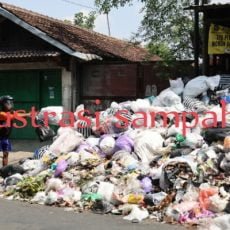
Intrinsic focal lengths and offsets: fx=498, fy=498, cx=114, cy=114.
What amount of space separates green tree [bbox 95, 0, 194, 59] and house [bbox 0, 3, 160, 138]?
1.82 feet

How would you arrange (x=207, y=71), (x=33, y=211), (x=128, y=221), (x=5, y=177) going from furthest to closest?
(x=207, y=71)
(x=5, y=177)
(x=33, y=211)
(x=128, y=221)

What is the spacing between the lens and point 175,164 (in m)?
6.83

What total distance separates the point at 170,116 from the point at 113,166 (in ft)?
6.70

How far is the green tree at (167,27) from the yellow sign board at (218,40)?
2.49 metres

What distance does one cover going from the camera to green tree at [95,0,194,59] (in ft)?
47.1

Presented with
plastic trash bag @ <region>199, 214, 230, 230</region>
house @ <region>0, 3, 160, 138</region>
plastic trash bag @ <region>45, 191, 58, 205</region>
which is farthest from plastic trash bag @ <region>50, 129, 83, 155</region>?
plastic trash bag @ <region>199, 214, 230, 230</region>

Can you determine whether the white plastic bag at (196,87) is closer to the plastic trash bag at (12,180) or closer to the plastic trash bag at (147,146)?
the plastic trash bag at (147,146)

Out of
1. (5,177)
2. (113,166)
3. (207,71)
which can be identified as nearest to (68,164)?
(113,166)

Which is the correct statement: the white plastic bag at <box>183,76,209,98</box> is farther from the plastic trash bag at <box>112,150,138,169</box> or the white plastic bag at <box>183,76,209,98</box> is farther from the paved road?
the paved road

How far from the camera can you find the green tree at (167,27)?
47.1ft

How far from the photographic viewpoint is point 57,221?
20.0 ft

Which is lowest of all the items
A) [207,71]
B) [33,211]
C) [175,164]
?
[33,211]

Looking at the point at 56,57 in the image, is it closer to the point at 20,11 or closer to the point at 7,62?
the point at 7,62

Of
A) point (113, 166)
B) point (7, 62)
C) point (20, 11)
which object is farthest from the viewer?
point (20, 11)
